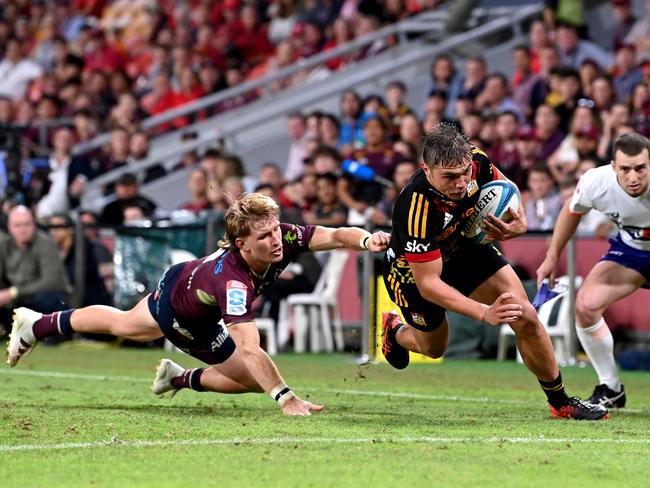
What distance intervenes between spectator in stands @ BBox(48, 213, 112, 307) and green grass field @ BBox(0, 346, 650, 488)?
4.84m

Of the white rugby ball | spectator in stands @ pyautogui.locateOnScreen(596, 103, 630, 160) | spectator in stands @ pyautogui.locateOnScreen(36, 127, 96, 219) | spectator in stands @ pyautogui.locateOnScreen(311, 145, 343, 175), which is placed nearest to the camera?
the white rugby ball

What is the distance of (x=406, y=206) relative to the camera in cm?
809

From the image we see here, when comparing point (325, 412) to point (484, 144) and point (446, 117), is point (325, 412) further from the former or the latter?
point (446, 117)

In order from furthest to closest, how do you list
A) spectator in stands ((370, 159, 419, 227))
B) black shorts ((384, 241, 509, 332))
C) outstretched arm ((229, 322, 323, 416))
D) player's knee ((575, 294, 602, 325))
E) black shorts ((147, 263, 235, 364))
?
spectator in stands ((370, 159, 419, 227)), player's knee ((575, 294, 602, 325)), black shorts ((147, 263, 235, 364)), black shorts ((384, 241, 509, 332)), outstretched arm ((229, 322, 323, 416))

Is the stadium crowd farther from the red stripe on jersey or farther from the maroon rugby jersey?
the red stripe on jersey

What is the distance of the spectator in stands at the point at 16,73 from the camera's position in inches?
987

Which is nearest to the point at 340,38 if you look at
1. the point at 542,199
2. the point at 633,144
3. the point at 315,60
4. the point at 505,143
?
the point at 315,60

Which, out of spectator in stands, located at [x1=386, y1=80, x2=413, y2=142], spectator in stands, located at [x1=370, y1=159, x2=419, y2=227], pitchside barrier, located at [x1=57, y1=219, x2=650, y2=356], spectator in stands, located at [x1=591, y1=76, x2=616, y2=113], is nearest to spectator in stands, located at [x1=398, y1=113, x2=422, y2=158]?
spectator in stands, located at [x1=386, y1=80, x2=413, y2=142]

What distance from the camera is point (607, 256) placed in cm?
955

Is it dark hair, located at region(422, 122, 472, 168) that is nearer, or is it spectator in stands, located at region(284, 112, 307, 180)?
dark hair, located at region(422, 122, 472, 168)

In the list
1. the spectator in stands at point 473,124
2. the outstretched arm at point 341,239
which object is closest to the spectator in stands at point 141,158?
the spectator in stands at point 473,124

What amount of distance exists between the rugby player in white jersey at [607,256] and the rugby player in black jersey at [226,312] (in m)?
1.72

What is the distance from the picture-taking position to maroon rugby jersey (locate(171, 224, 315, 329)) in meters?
8.12

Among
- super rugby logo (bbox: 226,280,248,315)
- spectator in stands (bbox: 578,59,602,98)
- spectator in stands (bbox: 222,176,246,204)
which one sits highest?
spectator in stands (bbox: 578,59,602,98)
